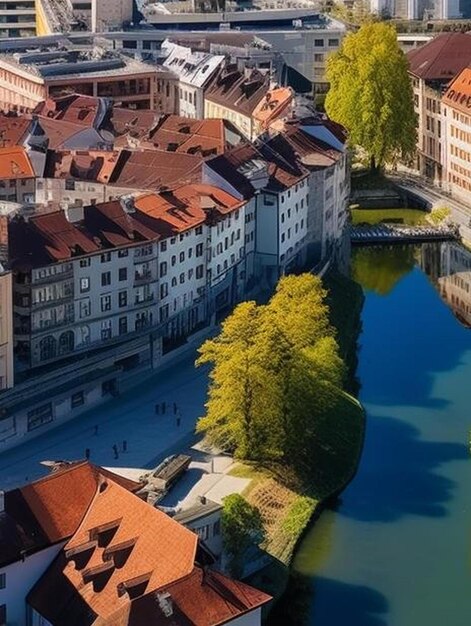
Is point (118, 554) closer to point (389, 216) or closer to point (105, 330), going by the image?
point (105, 330)

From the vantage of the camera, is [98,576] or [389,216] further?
[389,216]

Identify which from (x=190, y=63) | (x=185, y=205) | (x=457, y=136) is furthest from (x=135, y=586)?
(x=190, y=63)

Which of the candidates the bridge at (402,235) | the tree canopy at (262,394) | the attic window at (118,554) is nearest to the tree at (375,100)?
the bridge at (402,235)

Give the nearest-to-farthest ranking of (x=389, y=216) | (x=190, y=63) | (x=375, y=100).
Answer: (x=389, y=216)
(x=375, y=100)
(x=190, y=63)

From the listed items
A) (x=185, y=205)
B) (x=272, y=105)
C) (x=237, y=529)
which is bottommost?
(x=237, y=529)

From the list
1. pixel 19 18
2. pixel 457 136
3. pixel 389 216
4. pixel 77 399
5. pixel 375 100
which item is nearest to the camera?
pixel 77 399

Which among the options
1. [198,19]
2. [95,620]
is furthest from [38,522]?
[198,19]

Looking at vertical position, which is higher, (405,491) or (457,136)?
(457,136)
